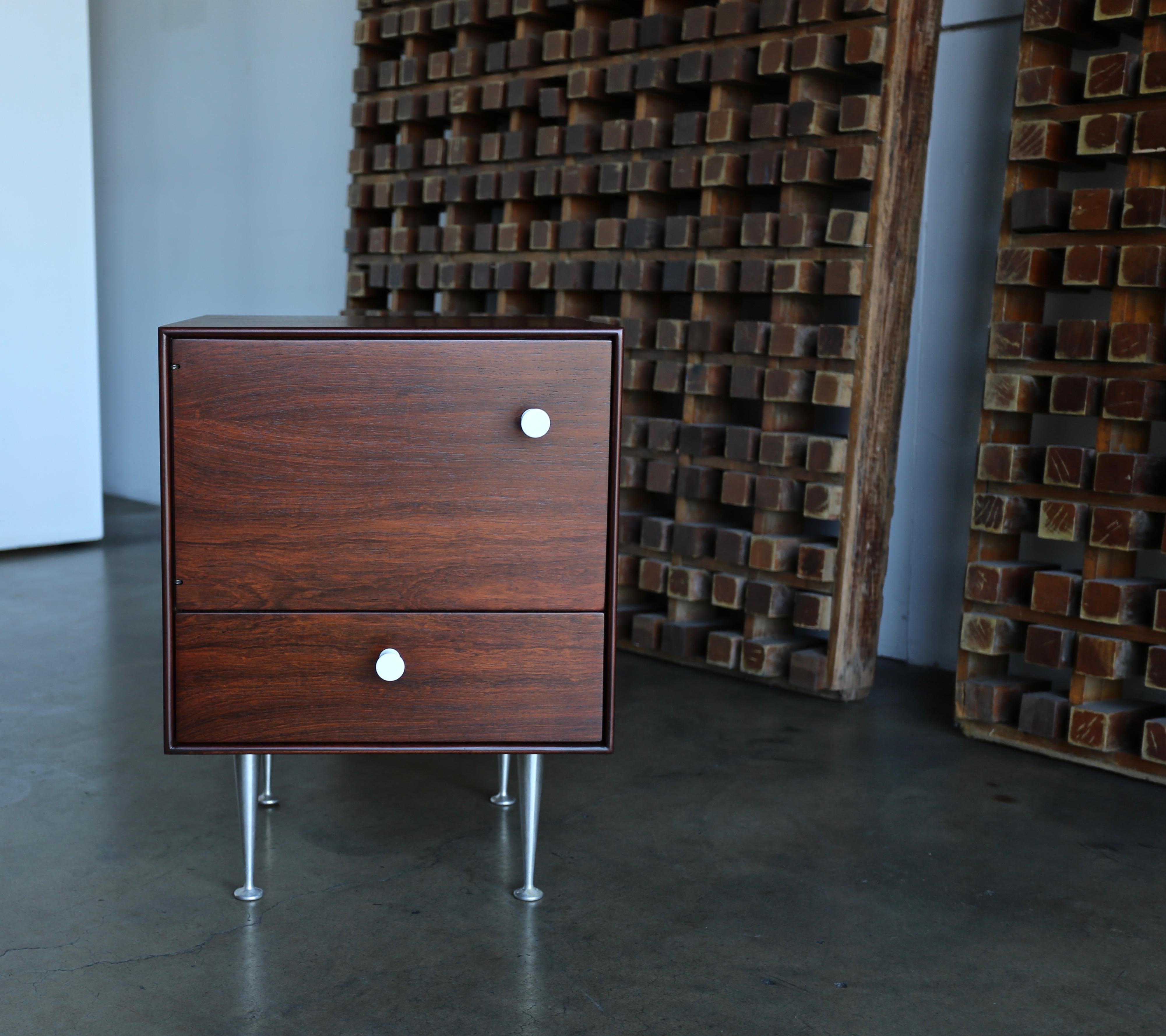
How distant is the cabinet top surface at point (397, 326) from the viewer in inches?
61.5

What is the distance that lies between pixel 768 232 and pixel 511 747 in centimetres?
169

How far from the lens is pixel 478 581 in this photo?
1.63 m

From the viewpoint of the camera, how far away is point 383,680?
1641mm

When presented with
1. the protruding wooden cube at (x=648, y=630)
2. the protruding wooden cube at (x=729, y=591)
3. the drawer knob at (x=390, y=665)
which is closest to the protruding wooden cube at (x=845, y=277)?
the protruding wooden cube at (x=729, y=591)

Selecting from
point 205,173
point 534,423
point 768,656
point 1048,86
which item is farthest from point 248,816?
point 205,173

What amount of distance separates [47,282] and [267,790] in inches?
116

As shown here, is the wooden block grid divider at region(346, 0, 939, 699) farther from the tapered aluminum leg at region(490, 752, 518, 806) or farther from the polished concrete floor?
the tapered aluminum leg at region(490, 752, 518, 806)

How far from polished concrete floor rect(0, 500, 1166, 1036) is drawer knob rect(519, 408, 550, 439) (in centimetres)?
71

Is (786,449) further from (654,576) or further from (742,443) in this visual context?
(654,576)

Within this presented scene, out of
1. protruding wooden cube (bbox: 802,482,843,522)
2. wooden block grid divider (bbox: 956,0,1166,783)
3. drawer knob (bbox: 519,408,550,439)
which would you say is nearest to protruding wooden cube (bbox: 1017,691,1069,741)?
wooden block grid divider (bbox: 956,0,1166,783)

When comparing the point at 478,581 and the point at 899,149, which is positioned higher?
the point at 899,149

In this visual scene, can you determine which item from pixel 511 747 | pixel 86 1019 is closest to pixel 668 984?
pixel 511 747

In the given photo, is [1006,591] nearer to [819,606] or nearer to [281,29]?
[819,606]

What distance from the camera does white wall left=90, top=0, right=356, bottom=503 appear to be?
4551 millimetres
